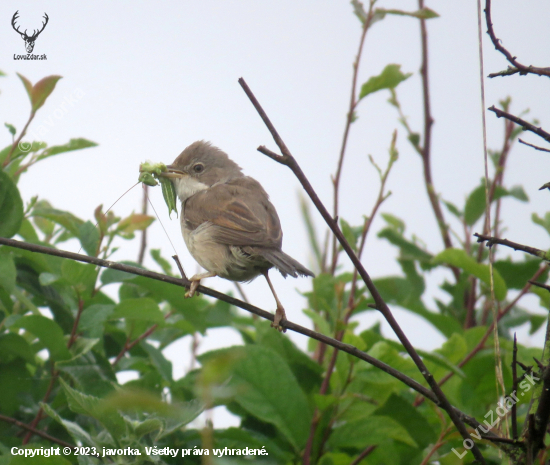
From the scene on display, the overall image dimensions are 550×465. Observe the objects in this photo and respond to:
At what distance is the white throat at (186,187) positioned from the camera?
15.1 feet

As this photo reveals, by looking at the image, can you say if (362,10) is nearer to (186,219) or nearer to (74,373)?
(186,219)

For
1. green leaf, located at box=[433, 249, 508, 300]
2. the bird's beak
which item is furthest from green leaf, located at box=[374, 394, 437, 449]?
the bird's beak

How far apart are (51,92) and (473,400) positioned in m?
2.56

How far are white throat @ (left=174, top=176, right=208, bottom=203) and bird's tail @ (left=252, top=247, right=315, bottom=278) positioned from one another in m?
1.40

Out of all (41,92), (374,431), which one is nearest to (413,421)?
(374,431)

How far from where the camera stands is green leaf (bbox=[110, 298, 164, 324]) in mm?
2738

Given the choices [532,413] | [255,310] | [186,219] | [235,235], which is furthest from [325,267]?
[532,413]

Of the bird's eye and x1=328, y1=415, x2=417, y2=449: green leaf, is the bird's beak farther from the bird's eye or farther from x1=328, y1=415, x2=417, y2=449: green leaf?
x1=328, y1=415, x2=417, y2=449: green leaf

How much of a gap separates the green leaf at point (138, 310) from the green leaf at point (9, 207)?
563 mm

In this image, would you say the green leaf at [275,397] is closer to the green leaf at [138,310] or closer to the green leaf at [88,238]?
the green leaf at [138,310]

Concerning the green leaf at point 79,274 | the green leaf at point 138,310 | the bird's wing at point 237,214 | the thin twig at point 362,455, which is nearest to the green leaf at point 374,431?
the thin twig at point 362,455

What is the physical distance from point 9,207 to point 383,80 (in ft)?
6.35

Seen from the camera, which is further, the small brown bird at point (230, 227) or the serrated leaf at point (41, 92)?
the small brown bird at point (230, 227)

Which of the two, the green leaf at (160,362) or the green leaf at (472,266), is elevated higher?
the green leaf at (472,266)
